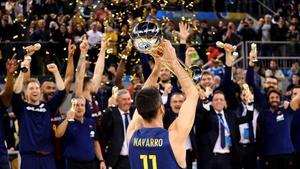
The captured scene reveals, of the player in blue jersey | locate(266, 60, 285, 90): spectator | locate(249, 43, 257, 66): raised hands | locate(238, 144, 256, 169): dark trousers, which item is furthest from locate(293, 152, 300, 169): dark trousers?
the player in blue jersey

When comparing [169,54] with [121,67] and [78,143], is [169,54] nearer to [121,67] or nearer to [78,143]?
[78,143]

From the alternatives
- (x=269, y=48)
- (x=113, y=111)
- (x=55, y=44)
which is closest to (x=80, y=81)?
(x=113, y=111)

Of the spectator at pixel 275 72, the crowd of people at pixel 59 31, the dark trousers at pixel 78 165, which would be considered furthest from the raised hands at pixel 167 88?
the spectator at pixel 275 72

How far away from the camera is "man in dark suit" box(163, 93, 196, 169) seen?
10.5m

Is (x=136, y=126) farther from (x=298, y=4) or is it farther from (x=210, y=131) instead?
(x=298, y=4)

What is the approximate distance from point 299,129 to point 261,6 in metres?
15.5

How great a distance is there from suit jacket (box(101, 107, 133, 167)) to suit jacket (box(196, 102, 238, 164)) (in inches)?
51.2

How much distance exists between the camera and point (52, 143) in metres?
9.66

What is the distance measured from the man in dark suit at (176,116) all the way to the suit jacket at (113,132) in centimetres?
74

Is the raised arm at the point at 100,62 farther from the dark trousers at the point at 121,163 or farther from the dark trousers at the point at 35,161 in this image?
the dark trousers at the point at 35,161

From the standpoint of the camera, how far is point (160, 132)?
19.0ft

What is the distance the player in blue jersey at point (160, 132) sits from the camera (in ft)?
18.8

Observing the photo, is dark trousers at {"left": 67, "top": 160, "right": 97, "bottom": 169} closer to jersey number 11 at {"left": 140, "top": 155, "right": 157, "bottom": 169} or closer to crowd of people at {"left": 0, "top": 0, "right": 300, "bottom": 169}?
crowd of people at {"left": 0, "top": 0, "right": 300, "bottom": 169}

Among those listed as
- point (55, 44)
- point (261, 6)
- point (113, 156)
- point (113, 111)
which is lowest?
point (113, 156)
